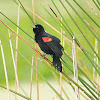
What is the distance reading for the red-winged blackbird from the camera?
1.44 m

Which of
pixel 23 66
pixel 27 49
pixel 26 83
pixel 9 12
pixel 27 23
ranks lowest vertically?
pixel 26 83

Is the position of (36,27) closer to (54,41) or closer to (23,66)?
(54,41)

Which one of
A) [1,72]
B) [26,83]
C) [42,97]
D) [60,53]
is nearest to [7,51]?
[1,72]

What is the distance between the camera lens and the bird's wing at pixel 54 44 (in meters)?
1.44

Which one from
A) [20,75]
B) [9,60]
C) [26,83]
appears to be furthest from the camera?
[9,60]

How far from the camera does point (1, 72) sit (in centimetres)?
370

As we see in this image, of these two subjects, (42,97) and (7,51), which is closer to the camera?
(42,97)

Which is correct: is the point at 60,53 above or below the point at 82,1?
below

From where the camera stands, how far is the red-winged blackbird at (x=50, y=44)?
1438 mm

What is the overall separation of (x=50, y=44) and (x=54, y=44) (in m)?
0.03

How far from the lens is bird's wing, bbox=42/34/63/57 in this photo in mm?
1437

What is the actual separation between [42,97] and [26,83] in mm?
423

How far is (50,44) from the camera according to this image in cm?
152

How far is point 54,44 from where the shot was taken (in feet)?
4.90
